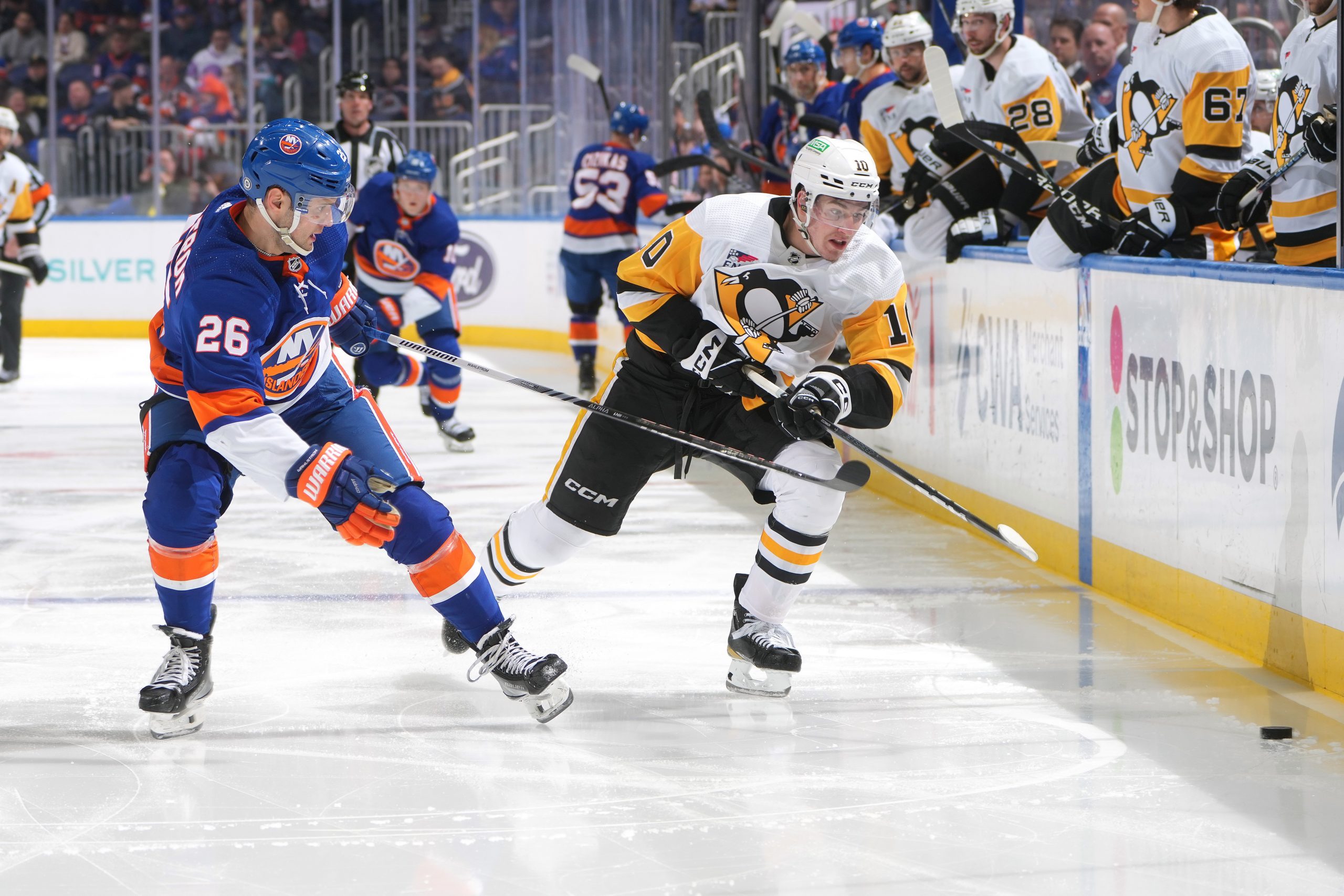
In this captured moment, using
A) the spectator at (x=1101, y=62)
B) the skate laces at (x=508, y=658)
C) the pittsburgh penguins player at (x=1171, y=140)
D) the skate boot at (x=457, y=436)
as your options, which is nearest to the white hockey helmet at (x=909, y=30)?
the spectator at (x=1101, y=62)

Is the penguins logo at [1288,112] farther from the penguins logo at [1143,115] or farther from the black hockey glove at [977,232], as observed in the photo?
the black hockey glove at [977,232]

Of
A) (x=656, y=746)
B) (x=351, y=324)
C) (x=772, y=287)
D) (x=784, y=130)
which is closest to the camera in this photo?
(x=656, y=746)

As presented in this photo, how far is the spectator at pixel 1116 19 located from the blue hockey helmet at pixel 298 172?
169 inches

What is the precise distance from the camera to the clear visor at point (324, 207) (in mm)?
2721

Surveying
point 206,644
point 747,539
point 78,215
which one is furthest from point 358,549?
point 78,215

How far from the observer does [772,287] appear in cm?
315

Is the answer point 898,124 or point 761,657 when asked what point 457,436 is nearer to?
point 898,124

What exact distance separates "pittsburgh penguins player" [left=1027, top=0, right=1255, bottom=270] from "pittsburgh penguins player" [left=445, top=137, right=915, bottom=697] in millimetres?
1304

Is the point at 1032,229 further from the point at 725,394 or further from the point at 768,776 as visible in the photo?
the point at 768,776

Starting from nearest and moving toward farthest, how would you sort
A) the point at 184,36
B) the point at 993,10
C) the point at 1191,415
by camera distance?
the point at 1191,415 < the point at 993,10 < the point at 184,36

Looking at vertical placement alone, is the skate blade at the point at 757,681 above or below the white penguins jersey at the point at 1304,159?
below

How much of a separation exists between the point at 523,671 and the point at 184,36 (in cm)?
1145

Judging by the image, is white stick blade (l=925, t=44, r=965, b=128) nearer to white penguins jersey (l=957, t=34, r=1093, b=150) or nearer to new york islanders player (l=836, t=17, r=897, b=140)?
white penguins jersey (l=957, t=34, r=1093, b=150)

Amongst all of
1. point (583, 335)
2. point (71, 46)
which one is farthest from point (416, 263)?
point (71, 46)
